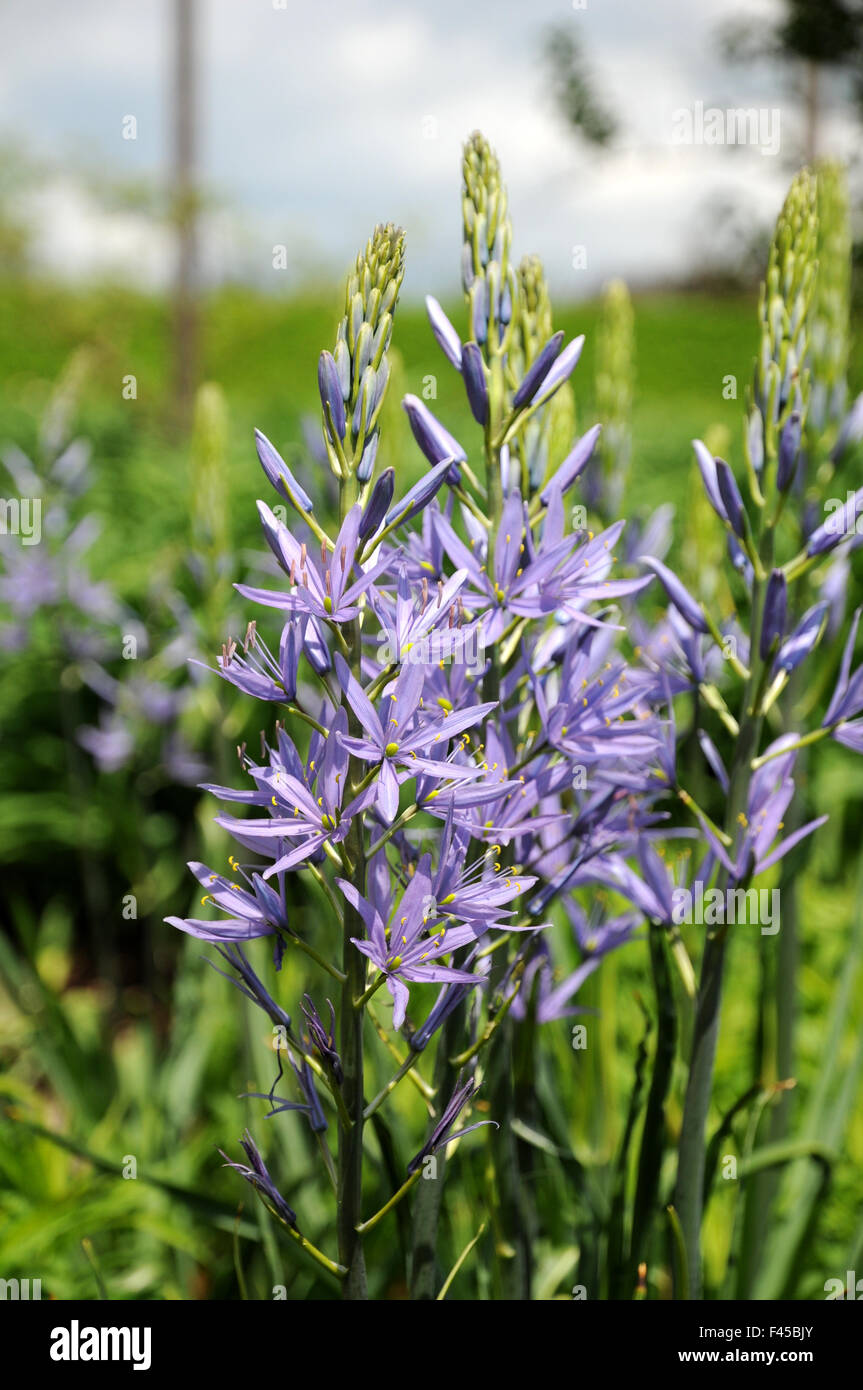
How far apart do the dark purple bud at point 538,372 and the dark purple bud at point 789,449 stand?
336mm

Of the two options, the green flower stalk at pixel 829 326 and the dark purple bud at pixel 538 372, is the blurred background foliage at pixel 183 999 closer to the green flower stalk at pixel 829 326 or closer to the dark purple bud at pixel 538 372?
the green flower stalk at pixel 829 326

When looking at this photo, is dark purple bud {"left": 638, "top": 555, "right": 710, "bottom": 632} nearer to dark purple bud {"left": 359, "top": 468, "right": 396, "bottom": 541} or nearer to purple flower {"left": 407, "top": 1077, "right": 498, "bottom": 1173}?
dark purple bud {"left": 359, "top": 468, "right": 396, "bottom": 541}

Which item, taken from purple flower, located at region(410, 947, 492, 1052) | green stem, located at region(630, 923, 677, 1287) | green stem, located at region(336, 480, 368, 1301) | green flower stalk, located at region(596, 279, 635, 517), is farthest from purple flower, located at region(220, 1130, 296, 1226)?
green flower stalk, located at region(596, 279, 635, 517)

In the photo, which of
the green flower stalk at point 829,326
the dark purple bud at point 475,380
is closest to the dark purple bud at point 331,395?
the dark purple bud at point 475,380

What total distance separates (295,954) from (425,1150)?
5.88 feet

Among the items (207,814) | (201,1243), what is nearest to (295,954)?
(207,814)

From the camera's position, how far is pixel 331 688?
1.23 metres

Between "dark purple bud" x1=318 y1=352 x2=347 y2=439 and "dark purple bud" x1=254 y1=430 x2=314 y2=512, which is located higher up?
"dark purple bud" x1=318 y1=352 x2=347 y2=439

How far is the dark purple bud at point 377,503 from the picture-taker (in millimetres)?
1183

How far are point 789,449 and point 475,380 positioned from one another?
0.44 m

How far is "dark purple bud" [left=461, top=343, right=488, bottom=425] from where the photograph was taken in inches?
52.5

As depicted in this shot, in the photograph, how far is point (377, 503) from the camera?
3.91ft

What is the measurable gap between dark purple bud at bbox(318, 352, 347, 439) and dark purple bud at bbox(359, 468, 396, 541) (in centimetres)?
8

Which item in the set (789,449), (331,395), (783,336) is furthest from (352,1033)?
(783,336)
